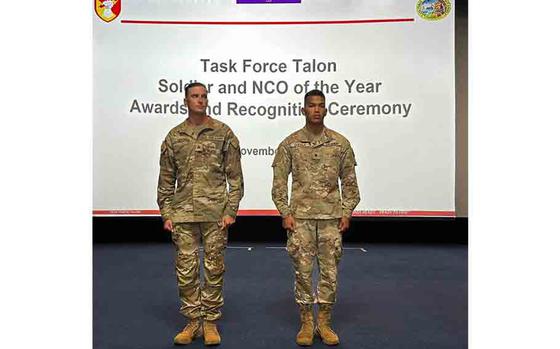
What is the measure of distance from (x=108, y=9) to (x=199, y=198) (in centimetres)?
401

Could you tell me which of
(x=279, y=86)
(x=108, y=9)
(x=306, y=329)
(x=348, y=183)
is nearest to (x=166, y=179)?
(x=348, y=183)

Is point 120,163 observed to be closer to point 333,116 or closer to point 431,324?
point 333,116

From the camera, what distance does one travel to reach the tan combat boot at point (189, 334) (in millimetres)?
3018

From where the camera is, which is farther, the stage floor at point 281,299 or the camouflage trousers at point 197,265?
the stage floor at point 281,299

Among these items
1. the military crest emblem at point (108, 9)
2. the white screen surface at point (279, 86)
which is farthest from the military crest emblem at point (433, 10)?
the military crest emblem at point (108, 9)

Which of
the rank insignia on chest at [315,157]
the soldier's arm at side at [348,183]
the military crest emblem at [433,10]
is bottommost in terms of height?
the soldier's arm at side at [348,183]

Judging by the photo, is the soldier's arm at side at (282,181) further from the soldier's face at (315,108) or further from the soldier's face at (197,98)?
the soldier's face at (197,98)

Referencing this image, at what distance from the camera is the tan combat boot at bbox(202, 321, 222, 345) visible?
299 cm

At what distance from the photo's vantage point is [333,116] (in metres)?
6.23

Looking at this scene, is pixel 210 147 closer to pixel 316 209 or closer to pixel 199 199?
pixel 199 199

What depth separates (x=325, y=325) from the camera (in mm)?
3078

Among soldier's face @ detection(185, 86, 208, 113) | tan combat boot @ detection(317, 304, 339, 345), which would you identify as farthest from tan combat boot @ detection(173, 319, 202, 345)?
soldier's face @ detection(185, 86, 208, 113)

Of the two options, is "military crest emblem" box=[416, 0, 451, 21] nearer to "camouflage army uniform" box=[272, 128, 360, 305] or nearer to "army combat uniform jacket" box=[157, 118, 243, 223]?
"camouflage army uniform" box=[272, 128, 360, 305]

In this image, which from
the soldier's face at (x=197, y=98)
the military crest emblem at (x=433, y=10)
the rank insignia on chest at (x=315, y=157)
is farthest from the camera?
the military crest emblem at (x=433, y=10)
